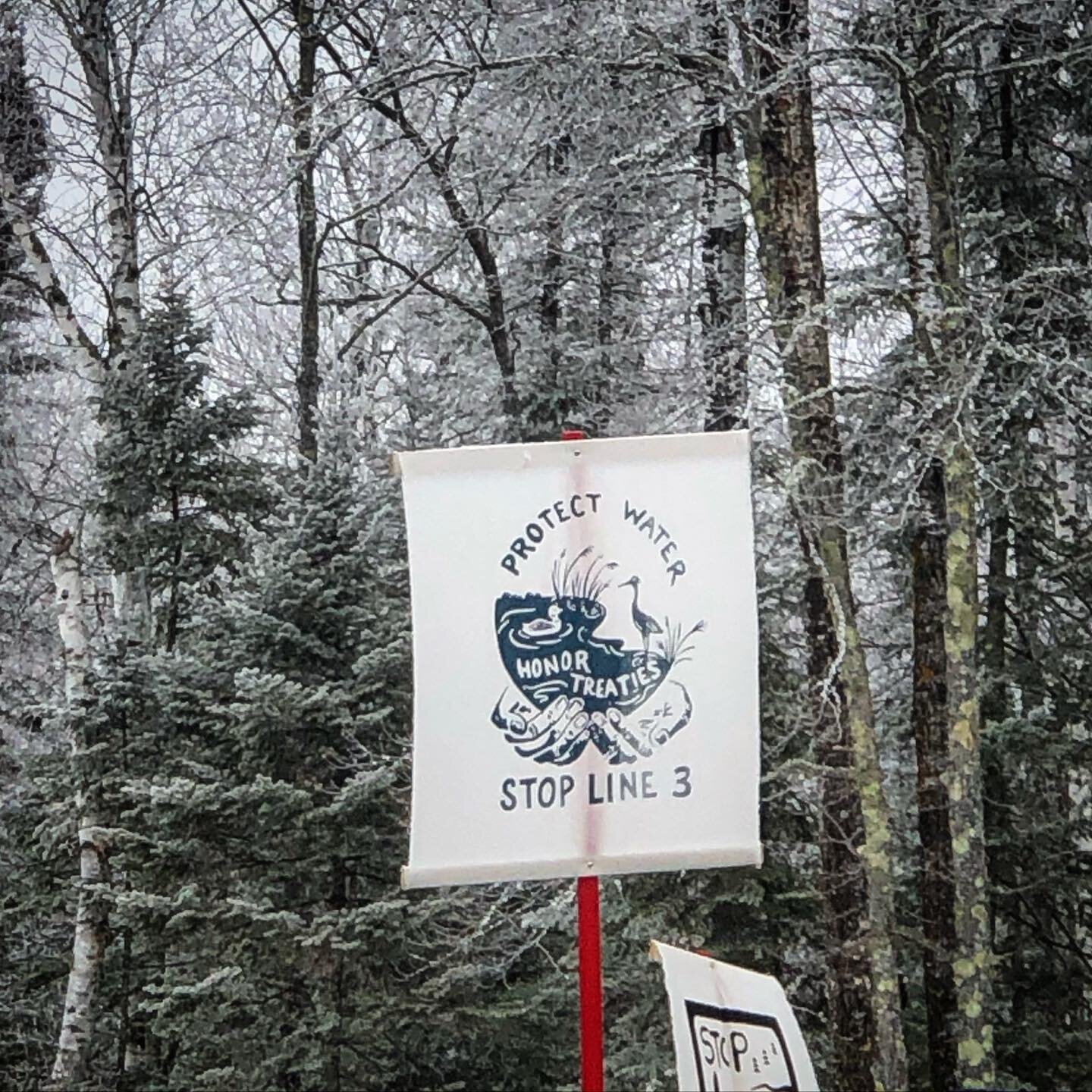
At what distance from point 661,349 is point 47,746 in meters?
6.37

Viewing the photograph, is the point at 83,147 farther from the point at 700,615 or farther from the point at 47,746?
the point at 700,615

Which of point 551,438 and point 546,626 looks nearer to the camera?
point 546,626

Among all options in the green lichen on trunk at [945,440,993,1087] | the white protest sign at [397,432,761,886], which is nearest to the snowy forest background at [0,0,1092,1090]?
the green lichen on trunk at [945,440,993,1087]

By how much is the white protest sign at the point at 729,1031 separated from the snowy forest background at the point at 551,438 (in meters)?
2.77

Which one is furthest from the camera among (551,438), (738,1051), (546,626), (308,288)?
(308,288)

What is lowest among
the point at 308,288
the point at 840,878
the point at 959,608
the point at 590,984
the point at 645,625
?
the point at 840,878

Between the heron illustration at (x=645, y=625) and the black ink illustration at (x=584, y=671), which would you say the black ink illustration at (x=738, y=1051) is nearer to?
the black ink illustration at (x=584, y=671)

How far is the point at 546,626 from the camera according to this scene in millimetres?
3182

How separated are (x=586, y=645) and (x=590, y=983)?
0.77 meters

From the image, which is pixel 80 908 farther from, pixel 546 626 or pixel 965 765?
pixel 546 626

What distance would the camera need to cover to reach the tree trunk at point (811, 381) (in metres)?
6.31

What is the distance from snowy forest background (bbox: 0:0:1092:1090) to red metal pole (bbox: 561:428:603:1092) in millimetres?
2778

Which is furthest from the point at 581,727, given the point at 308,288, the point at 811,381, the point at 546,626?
the point at 308,288

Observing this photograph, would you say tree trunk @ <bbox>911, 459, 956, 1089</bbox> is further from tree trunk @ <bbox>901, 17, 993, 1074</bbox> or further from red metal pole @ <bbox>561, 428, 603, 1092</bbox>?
red metal pole @ <bbox>561, 428, 603, 1092</bbox>
